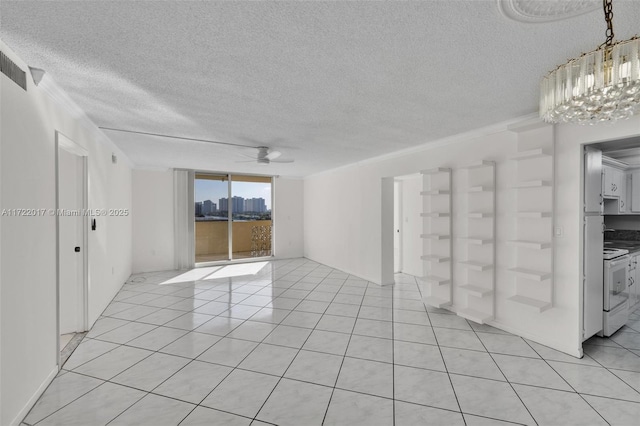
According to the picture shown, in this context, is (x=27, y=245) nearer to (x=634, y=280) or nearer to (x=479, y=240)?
(x=479, y=240)

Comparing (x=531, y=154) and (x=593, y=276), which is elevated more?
(x=531, y=154)

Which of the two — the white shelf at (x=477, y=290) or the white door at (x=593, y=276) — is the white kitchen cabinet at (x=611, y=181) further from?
the white shelf at (x=477, y=290)

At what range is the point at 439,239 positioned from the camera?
392cm

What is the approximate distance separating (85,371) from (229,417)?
1.56m

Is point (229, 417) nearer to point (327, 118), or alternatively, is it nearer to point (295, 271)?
point (327, 118)

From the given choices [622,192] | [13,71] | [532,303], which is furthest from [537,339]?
[13,71]

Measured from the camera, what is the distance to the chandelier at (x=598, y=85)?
1.08 metres

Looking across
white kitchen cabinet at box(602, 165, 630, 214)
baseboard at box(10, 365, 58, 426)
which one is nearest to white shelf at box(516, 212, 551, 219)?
white kitchen cabinet at box(602, 165, 630, 214)

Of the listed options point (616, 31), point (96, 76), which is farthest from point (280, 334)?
point (616, 31)

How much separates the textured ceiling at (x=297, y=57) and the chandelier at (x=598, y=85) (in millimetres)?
483

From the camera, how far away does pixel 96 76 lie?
2.14 m

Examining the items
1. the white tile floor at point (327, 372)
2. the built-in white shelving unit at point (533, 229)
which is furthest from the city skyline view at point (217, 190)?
the built-in white shelving unit at point (533, 229)

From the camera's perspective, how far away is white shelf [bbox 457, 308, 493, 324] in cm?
327

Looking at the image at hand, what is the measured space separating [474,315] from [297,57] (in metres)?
3.36
